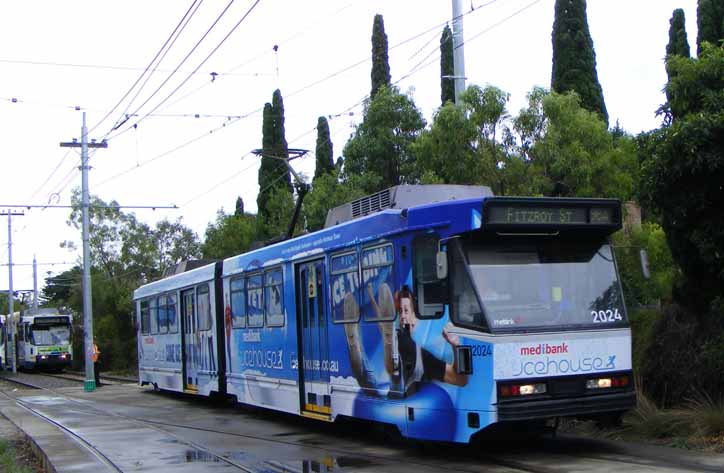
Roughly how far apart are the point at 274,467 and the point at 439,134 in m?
9.53

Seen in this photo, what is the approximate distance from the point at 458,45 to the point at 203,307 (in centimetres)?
765

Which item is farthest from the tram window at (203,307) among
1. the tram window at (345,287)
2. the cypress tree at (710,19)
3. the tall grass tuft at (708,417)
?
the cypress tree at (710,19)

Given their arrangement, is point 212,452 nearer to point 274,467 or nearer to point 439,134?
point 274,467

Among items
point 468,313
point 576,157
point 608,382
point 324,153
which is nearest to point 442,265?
point 468,313

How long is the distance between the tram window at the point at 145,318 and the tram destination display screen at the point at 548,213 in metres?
16.4

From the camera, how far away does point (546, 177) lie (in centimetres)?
1839

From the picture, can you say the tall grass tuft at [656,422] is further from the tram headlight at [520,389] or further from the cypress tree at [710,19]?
the cypress tree at [710,19]

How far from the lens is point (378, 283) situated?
12016 mm

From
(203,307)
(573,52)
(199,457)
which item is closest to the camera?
(199,457)

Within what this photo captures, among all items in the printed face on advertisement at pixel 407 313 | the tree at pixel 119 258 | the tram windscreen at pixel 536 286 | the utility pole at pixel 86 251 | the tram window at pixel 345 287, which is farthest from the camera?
the tree at pixel 119 258

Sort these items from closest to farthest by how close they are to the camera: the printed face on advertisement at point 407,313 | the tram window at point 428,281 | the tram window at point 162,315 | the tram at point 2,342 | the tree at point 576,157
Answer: the tram window at point 428,281
the printed face on advertisement at point 407,313
the tree at point 576,157
the tram window at point 162,315
the tram at point 2,342

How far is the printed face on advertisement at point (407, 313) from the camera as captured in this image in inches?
440

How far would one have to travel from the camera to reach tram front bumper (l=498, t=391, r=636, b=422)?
997 centimetres

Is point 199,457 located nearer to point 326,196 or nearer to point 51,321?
point 326,196
